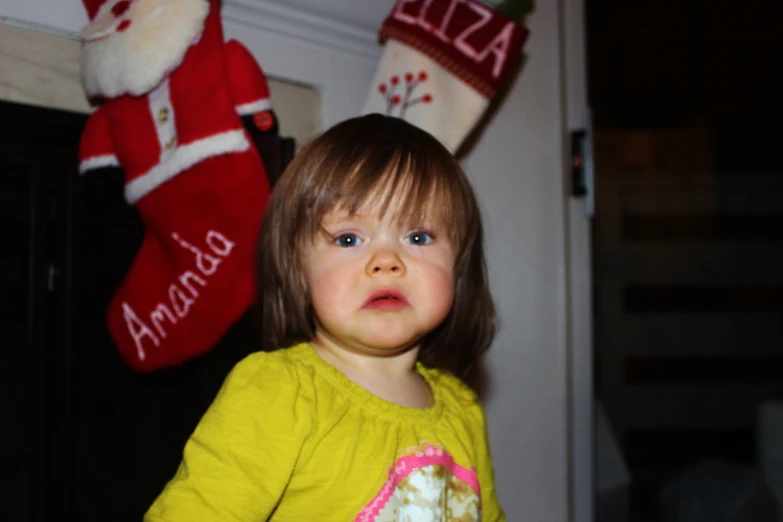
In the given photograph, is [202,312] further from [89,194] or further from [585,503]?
[585,503]

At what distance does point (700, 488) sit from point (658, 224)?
1.01m

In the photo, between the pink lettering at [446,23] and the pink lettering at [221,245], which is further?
the pink lettering at [446,23]

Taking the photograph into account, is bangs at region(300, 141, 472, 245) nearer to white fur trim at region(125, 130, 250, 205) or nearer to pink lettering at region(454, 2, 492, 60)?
white fur trim at region(125, 130, 250, 205)

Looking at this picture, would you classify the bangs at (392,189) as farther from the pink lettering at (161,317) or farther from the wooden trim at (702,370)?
the wooden trim at (702,370)

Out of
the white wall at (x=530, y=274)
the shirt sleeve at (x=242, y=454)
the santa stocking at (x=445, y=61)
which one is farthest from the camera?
the white wall at (x=530, y=274)

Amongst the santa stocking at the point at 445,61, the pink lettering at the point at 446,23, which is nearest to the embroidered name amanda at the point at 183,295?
the santa stocking at the point at 445,61

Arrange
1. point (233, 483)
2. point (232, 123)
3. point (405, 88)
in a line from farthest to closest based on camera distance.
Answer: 1. point (405, 88)
2. point (232, 123)
3. point (233, 483)

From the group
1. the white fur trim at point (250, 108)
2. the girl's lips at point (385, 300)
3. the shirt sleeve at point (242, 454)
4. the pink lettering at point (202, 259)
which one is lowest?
the shirt sleeve at point (242, 454)

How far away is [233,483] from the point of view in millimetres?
629

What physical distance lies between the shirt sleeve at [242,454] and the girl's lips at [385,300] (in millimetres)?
107

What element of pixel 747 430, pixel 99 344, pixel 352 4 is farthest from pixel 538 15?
pixel 747 430

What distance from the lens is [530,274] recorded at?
4.71ft

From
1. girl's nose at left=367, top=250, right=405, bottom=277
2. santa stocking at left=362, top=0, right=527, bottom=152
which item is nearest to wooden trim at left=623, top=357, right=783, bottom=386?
santa stocking at left=362, top=0, right=527, bottom=152

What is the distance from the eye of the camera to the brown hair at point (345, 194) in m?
0.75
